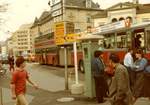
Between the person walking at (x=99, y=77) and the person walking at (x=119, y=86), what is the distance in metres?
5.94

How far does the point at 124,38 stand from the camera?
2411 centimetres

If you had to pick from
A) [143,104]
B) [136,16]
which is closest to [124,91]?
[143,104]

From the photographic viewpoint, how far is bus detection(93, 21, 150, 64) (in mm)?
21911

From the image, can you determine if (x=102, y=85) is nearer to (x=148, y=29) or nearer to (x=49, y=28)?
(x=148, y=29)

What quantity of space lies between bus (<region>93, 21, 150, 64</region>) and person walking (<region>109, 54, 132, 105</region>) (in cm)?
1094

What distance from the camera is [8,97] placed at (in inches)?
808

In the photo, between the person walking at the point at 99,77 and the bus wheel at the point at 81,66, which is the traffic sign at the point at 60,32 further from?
the bus wheel at the point at 81,66

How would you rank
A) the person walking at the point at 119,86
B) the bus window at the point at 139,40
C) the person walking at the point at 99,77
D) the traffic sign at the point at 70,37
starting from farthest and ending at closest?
1. the bus window at the point at 139,40
2. the traffic sign at the point at 70,37
3. the person walking at the point at 99,77
4. the person walking at the point at 119,86

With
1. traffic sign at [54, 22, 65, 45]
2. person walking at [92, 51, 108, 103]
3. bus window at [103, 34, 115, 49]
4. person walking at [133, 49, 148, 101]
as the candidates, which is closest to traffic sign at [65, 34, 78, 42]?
traffic sign at [54, 22, 65, 45]

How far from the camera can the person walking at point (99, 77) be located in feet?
52.2

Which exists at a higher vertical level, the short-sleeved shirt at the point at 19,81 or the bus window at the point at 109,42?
the bus window at the point at 109,42

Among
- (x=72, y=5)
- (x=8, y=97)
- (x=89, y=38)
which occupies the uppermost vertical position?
(x=72, y=5)

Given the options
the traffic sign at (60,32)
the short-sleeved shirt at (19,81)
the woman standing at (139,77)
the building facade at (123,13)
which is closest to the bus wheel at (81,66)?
the traffic sign at (60,32)

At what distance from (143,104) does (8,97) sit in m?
7.52
